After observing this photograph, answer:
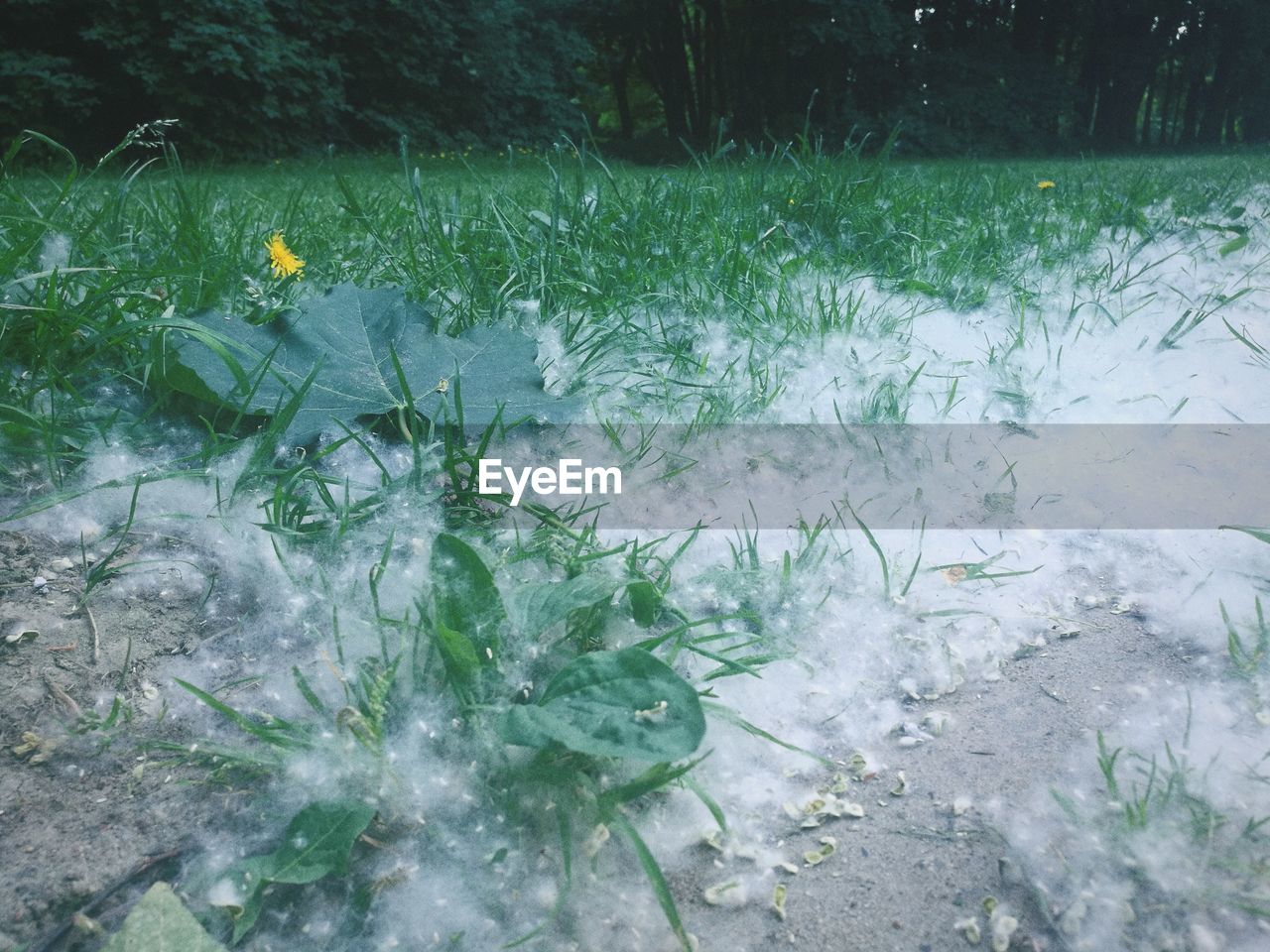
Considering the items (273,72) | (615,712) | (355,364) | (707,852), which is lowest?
(707,852)

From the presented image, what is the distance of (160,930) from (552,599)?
527 mm

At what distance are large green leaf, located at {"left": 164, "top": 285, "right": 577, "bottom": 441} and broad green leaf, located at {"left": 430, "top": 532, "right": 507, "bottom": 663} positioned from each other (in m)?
0.35

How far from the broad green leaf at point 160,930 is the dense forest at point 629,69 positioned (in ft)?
29.2

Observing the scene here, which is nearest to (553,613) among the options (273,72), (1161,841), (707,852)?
(707,852)

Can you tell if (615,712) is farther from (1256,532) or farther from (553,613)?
(1256,532)

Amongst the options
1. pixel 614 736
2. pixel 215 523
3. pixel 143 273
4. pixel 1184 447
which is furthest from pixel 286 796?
pixel 1184 447

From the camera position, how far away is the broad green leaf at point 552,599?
3.57 ft

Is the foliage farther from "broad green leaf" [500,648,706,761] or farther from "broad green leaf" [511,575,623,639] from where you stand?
"broad green leaf" [500,648,706,761]

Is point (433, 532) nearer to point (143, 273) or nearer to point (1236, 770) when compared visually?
point (143, 273)

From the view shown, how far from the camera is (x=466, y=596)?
1.09 m

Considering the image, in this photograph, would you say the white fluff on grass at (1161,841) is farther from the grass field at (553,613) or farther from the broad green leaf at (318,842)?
the broad green leaf at (318,842)

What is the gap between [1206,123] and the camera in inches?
663

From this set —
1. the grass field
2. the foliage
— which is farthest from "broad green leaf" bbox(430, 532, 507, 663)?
the foliage

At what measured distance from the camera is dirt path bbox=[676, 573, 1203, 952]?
874 millimetres
